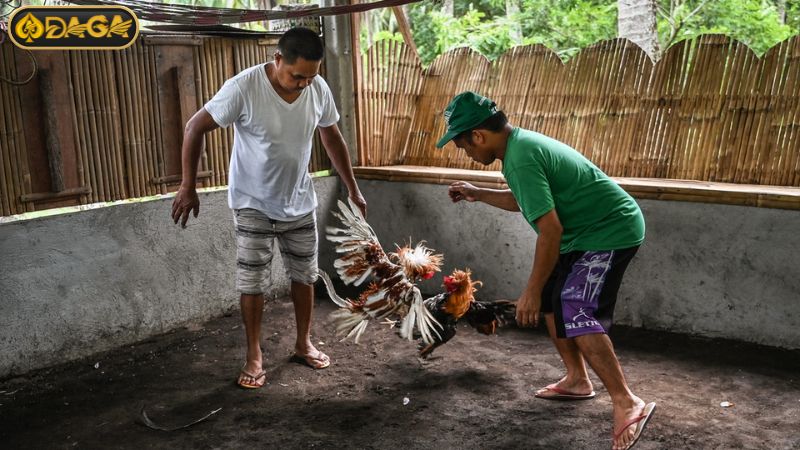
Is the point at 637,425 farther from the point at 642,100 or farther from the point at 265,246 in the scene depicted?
the point at 642,100

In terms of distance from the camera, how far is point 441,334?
14.5ft

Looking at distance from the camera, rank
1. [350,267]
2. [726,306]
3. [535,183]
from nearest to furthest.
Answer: [535,183]
[350,267]
[726,306]

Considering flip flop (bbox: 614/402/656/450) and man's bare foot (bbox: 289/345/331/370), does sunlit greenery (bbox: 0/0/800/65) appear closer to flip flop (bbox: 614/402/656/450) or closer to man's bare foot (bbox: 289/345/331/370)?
man's bare foot (bbox: 289/345/331/370)

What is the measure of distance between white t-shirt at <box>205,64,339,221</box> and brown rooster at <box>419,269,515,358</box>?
979 mm

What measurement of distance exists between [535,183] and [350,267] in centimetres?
150

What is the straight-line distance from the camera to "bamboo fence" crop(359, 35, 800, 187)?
4801 mm

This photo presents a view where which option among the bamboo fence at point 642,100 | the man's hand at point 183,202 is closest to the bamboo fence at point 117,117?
the man's hand at point 183,202

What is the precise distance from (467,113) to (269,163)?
4.57 ft

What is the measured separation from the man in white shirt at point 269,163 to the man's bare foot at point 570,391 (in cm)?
143

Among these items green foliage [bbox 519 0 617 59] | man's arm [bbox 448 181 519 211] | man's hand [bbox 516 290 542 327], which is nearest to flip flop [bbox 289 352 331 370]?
man's arm [bbox 448 181 519 211]

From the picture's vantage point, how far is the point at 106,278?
4891 millimetres

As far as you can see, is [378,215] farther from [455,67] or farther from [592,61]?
[592,61]

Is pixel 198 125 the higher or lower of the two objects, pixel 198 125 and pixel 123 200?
the higher

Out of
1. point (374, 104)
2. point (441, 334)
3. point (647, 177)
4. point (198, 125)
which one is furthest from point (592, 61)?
point (198, 125)
